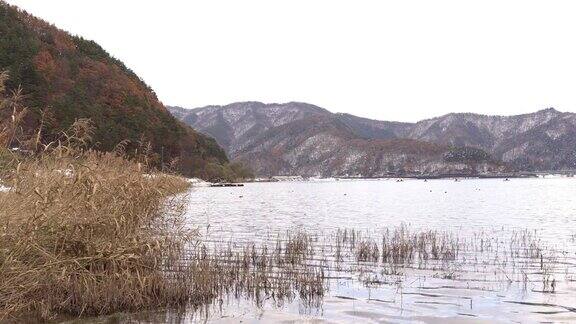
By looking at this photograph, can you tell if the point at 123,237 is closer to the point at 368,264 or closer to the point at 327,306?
the point at 327,306

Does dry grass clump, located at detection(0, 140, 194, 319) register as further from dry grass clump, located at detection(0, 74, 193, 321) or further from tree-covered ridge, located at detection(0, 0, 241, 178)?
tree-covered ridge, located at detection(0, 0, 241, 178)

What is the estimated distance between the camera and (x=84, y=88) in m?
119

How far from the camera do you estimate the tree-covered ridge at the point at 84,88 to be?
328ft

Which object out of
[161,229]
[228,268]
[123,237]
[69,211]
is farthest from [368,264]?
[69,211]

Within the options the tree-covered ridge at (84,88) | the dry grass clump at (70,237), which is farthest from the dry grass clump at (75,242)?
the tree-covered ridge at (84,88)

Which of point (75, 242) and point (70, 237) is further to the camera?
point (75, 242)

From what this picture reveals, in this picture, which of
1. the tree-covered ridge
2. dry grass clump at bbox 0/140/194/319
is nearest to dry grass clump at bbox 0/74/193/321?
dry grass clump at bbox 0/140/194/319

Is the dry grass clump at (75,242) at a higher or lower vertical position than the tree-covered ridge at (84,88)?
lower

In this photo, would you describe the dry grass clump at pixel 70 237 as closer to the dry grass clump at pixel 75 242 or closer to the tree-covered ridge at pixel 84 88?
the dry grass clump at pixel 75 242

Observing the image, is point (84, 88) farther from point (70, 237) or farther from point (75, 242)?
point (70, 237)

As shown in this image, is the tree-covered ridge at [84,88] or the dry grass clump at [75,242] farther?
the tree-covered ridge at [84,88]

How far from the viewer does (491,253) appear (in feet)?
71.3

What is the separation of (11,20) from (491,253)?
394ft

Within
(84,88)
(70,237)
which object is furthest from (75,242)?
(84,88)
